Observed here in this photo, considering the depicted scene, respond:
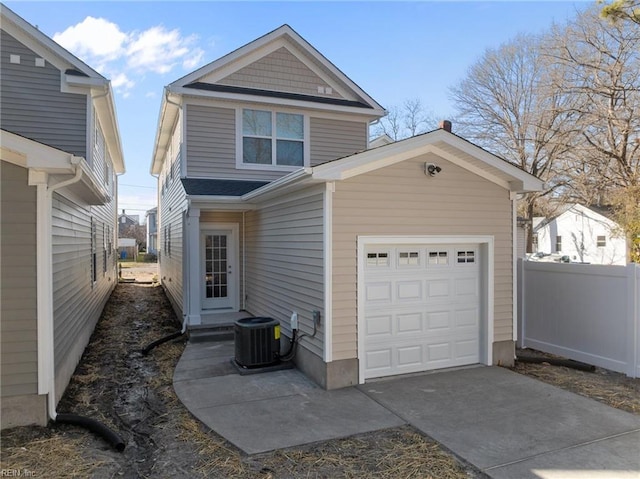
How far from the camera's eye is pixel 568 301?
7.53 m

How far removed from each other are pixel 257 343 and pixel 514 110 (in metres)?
24.0

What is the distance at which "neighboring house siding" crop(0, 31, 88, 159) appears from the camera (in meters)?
8.34

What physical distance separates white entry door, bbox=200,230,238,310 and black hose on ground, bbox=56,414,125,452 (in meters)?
5.55

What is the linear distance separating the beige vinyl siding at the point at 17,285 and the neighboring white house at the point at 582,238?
26.6 metres

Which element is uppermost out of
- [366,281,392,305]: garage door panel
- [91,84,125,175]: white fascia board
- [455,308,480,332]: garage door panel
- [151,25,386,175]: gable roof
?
[151,25,386,175]: gable roof

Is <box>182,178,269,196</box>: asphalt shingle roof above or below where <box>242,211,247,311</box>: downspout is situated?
above

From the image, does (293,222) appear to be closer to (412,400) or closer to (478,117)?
(412,400)

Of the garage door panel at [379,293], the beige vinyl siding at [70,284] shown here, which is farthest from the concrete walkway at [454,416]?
the beige vinyl siding at [70,284]

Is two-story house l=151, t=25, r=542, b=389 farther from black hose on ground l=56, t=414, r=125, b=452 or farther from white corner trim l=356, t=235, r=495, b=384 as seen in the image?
black hose on ground l=56, t=414, r=125, b=452

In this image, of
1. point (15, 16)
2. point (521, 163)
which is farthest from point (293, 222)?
point (521, 163)

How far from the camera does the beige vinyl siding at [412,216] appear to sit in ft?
19.8

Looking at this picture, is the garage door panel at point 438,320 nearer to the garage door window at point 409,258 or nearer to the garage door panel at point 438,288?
the garage door panel at point 438,288

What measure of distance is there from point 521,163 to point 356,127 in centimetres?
1767

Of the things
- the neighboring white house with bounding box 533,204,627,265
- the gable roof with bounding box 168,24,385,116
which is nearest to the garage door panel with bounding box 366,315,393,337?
the gable roof with bounding box 168,24,385,116
